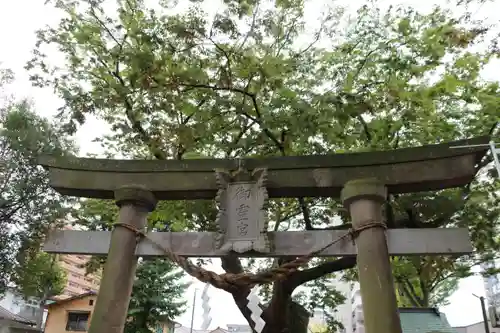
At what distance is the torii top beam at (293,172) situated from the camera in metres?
4.73

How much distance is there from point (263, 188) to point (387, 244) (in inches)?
63.2

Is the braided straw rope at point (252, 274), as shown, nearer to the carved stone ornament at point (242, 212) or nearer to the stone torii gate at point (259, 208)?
the stone torii gate at point (259, 208)

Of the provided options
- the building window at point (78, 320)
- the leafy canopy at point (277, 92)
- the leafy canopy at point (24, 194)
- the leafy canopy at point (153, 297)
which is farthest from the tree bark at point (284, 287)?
the building window at point (78, 320)

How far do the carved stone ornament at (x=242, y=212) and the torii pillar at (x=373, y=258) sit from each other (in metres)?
1.04

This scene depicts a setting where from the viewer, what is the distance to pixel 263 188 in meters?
4.96

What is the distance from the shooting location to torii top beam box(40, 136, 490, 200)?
4727mm

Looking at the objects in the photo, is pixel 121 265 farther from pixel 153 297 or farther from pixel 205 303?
pixel 153 297

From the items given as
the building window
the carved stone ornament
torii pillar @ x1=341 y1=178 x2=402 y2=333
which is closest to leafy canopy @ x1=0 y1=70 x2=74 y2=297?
the carved stone ornament

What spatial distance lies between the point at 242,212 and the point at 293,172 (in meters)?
0.84

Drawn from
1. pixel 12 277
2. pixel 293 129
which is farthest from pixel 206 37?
pixel 12 277

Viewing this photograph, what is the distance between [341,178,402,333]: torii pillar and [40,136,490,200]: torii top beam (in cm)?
24

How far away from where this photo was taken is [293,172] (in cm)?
504

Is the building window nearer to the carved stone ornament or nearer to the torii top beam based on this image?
the torii top beam

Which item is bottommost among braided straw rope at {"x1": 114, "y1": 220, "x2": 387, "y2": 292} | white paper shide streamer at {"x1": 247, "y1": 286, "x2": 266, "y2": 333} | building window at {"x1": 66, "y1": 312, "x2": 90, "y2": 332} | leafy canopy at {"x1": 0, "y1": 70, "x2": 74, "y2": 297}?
white paper shide streamer at {"x1": 247, "y1": 286, "x2": 266, "y2": 333}
